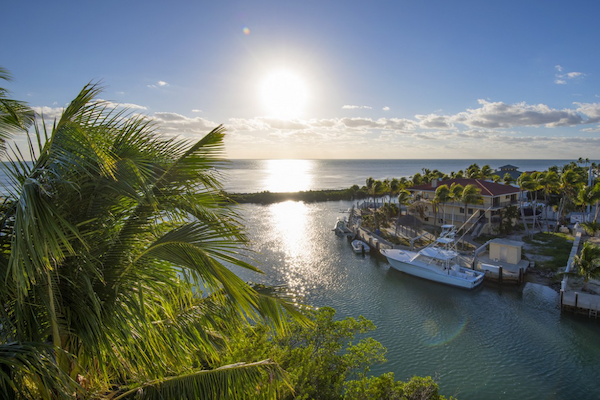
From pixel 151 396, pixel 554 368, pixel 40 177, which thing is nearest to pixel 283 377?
pixel 151 396

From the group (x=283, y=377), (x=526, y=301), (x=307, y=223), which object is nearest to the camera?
(x=283, y=377)

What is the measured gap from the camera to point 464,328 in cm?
2066

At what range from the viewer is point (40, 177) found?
3.05m

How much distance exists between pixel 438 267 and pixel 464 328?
7.67m

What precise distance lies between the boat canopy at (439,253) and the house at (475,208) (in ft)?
33.7

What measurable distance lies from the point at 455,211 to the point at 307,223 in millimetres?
21953

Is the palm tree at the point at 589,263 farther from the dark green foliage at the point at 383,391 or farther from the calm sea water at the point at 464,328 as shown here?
the dark green foliage at the point at 383,391

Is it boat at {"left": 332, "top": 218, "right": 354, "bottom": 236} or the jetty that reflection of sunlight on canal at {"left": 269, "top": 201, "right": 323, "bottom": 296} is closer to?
boat at {"left": 332, "top": 218, "right": 354, "bottom": 236}

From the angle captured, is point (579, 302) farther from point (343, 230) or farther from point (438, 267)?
point (343, 230)

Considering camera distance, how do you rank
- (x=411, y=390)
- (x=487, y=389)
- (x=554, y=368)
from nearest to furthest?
(x=411, y=390)
(x=487, y=389)
(x=554, y=368)

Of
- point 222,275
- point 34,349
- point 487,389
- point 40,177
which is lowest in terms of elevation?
point 487,389

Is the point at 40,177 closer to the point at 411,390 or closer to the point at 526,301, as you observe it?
the point at 411,390

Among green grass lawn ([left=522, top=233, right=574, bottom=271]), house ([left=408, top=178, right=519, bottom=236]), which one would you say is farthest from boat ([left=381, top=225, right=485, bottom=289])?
house ([left=408, top=178, right=519, bottom=236])

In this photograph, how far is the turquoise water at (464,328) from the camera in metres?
16.0
